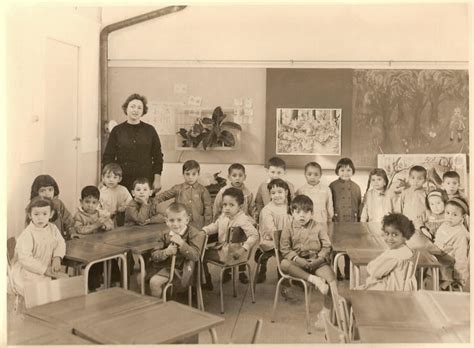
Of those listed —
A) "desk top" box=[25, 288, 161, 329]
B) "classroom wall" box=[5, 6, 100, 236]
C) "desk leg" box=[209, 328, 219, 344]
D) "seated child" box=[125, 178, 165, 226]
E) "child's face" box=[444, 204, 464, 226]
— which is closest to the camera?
"desk top" box=[25, 288, 161, 329]

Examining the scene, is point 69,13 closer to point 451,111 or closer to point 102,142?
point 102,142

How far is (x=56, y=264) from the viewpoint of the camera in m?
1.96

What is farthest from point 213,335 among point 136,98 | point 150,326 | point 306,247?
point 136,98

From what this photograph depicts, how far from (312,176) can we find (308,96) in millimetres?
312

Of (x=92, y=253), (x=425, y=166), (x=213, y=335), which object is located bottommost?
(x=213, y=335)

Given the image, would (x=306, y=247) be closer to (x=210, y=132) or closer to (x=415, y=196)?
(x=415, y=196)

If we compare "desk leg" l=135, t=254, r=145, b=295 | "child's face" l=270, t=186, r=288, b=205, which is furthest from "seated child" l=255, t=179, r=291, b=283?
"desk leg" l=135, t=254, r=145, b=295

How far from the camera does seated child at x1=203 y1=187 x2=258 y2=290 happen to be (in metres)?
2.05

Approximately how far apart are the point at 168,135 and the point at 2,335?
0.93m

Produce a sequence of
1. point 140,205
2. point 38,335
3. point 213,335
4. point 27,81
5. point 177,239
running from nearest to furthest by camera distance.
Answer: point 38,335, point 213,335, point 27,81, point 177,239, point 140,205

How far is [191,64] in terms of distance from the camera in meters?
2.05

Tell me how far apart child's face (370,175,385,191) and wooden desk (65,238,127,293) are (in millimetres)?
987

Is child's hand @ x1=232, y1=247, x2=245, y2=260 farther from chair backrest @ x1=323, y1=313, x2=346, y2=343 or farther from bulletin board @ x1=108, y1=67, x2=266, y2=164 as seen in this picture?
chair backrest @ x1=323, y1=313, x2=346, y2=343

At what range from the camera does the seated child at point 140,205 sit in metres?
2.12
